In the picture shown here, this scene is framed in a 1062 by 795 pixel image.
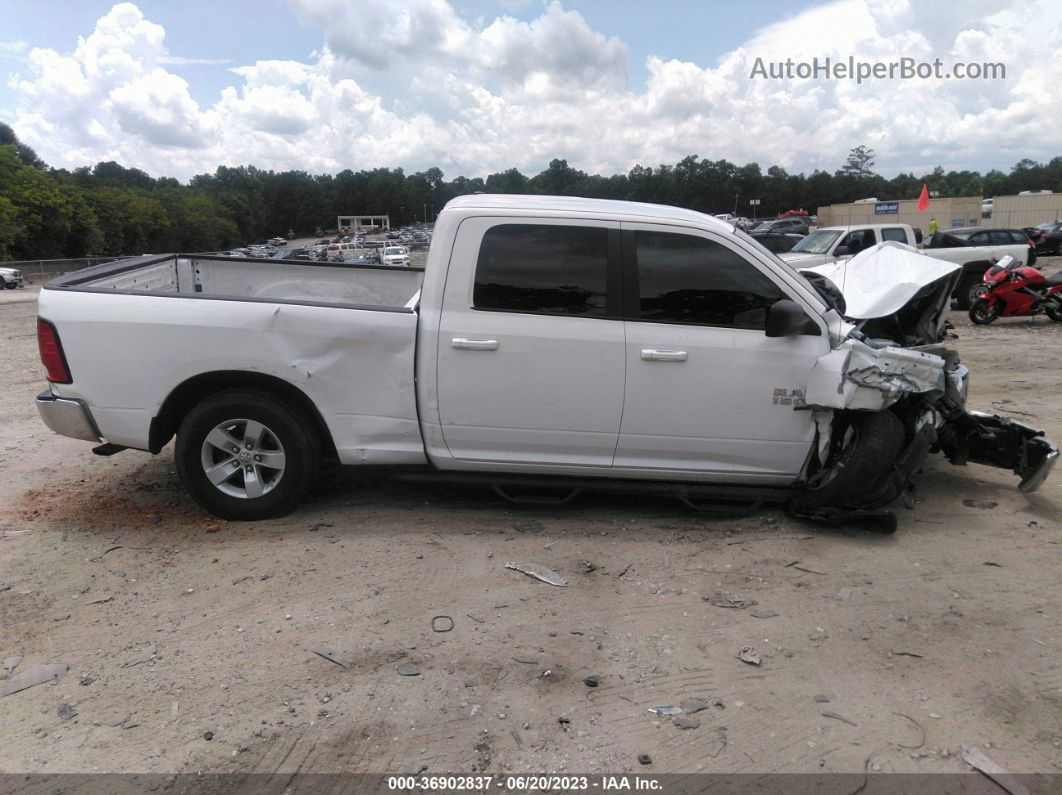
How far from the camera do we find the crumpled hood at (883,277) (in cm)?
491

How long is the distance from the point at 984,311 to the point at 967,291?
186 centimetres

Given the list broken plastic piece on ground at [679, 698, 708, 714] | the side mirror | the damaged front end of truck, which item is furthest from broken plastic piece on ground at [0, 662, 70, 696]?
the damaged front end of truck

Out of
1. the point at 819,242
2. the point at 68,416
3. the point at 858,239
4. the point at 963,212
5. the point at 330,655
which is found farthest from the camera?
the point at 963,212

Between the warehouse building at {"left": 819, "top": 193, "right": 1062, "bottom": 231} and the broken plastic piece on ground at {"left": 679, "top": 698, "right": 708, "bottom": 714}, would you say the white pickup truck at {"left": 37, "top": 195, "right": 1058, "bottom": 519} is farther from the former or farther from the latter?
the warehouse building at {"left": 819, "top": 193, "right": 1062, "bottom": 231}

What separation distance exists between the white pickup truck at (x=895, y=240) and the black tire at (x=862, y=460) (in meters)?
10.9

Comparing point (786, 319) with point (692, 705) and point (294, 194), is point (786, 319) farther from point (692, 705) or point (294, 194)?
point (294, 194)

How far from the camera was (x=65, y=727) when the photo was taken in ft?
9.49

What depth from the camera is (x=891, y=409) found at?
455cm

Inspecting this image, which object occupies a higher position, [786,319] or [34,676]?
[786,319]

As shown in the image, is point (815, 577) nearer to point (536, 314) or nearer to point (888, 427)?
point (888, 427)

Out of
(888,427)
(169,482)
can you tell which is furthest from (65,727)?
(888,427)

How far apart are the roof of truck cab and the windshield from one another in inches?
494

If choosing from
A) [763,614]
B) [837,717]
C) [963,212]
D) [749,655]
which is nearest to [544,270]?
[763,614]

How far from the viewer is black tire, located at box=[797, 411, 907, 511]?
173 inches
